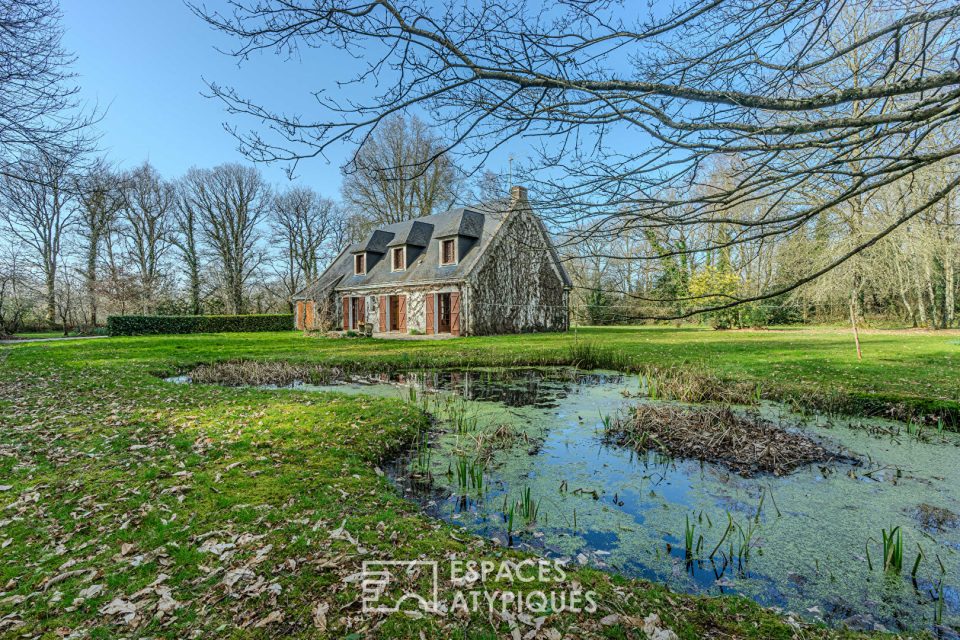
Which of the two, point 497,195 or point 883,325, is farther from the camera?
point 883,325

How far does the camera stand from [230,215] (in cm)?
3009

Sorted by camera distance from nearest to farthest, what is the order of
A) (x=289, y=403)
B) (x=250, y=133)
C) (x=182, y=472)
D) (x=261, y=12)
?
1. (x=261, y=12)
2. (x=250, y=133)
3. (x=182, y=472)
4. (x=289, y=403)

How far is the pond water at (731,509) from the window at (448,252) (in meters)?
13.5

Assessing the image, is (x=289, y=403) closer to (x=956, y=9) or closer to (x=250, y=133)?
(x=250, y=133)

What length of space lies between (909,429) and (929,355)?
6487mm

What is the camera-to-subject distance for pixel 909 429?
17.0 feet

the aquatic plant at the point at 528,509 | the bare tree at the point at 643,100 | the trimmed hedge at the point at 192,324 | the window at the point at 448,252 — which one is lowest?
the aquatic plant at the point at 528,509

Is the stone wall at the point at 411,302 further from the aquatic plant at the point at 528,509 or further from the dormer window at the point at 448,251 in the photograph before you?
the aquatic plant at the point at 528,509

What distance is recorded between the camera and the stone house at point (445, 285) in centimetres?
1811

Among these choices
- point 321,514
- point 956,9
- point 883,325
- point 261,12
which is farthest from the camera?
point 883,325

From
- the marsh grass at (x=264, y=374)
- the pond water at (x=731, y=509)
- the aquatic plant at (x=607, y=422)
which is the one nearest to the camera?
the pond water at (x=731, y=509)

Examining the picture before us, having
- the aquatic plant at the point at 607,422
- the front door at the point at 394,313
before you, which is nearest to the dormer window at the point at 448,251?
the front door at the point at 394,313

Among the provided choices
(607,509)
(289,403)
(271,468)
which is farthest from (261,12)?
(289,403)

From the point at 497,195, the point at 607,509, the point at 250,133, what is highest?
the point at 250,133
